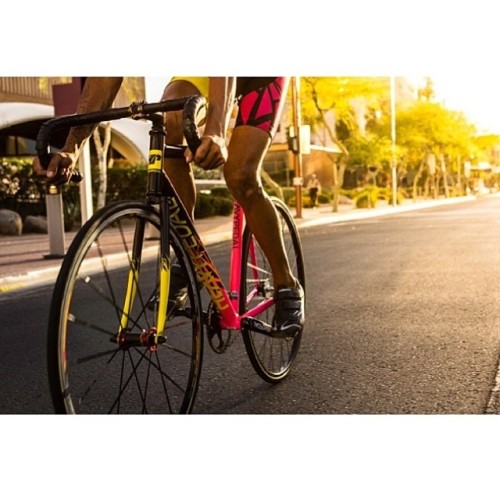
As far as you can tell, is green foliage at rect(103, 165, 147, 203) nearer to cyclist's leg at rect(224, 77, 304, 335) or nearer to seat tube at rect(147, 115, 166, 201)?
cyclist's leg at rect(224, 77, 304, 335)

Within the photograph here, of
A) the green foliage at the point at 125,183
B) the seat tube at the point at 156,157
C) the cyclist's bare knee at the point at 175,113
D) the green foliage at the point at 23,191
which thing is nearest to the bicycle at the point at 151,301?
the seat tube at the point at 156,157

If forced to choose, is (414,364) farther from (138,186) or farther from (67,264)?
(138,186)

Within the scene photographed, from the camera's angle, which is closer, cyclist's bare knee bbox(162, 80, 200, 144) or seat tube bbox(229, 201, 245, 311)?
cyclist's bare knee bbox(162, 80, 200, 144)

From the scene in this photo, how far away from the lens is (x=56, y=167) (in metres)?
1.99

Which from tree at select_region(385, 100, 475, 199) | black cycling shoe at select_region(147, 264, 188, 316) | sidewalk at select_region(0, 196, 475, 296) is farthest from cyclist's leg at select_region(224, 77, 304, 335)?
tree at select_region(385, 100, 475, 199)

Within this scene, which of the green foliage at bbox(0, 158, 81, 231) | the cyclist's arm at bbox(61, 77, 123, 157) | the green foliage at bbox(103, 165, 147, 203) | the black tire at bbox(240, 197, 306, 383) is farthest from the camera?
the green foliage at bbox(103, 165, 147, 203)

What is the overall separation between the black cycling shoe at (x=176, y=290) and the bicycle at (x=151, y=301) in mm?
11

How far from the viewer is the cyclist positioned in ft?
6.59

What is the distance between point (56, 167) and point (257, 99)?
0.67m

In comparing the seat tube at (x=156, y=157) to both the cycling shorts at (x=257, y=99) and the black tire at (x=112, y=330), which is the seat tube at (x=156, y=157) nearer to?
the black tire at (x=112, y=330)

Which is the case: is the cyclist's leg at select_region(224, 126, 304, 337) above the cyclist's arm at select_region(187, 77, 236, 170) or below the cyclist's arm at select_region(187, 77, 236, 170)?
below

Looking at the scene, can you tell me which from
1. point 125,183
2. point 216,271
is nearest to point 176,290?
point 216,271

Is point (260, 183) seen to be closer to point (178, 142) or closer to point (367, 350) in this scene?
point (178, 142)

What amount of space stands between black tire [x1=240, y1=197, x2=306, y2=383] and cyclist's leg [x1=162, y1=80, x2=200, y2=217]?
1.31ft
